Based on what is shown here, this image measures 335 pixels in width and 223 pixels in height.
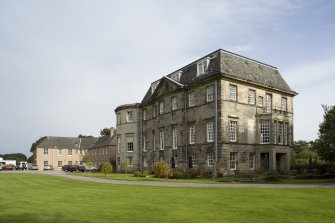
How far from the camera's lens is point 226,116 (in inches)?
1475

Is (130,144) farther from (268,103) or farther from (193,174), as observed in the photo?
(268,103)

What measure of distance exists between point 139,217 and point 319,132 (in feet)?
80.9

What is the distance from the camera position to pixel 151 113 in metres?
53.6

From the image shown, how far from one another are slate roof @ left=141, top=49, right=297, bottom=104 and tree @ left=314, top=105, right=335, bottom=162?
11.0 meters

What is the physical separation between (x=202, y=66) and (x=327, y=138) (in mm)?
17834

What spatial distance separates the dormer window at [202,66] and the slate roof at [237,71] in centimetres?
45

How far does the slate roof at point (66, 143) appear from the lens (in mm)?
91938

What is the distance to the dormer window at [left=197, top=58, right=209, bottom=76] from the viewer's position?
41.5m

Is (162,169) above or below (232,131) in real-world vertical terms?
below

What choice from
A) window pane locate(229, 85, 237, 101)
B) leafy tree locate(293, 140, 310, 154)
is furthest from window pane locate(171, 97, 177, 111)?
leafy tree locate(293, 140, 310, 154)

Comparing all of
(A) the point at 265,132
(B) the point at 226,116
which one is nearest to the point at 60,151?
(B) the point at 226,116

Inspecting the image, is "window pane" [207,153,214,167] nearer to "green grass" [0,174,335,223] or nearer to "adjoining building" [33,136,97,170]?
"green grass" [0,174,335,223]

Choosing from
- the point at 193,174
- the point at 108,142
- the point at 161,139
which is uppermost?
the point at 161,139

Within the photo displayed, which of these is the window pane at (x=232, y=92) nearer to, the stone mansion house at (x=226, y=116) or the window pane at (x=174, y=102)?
the stone mansion house at (x=226, y=116)
